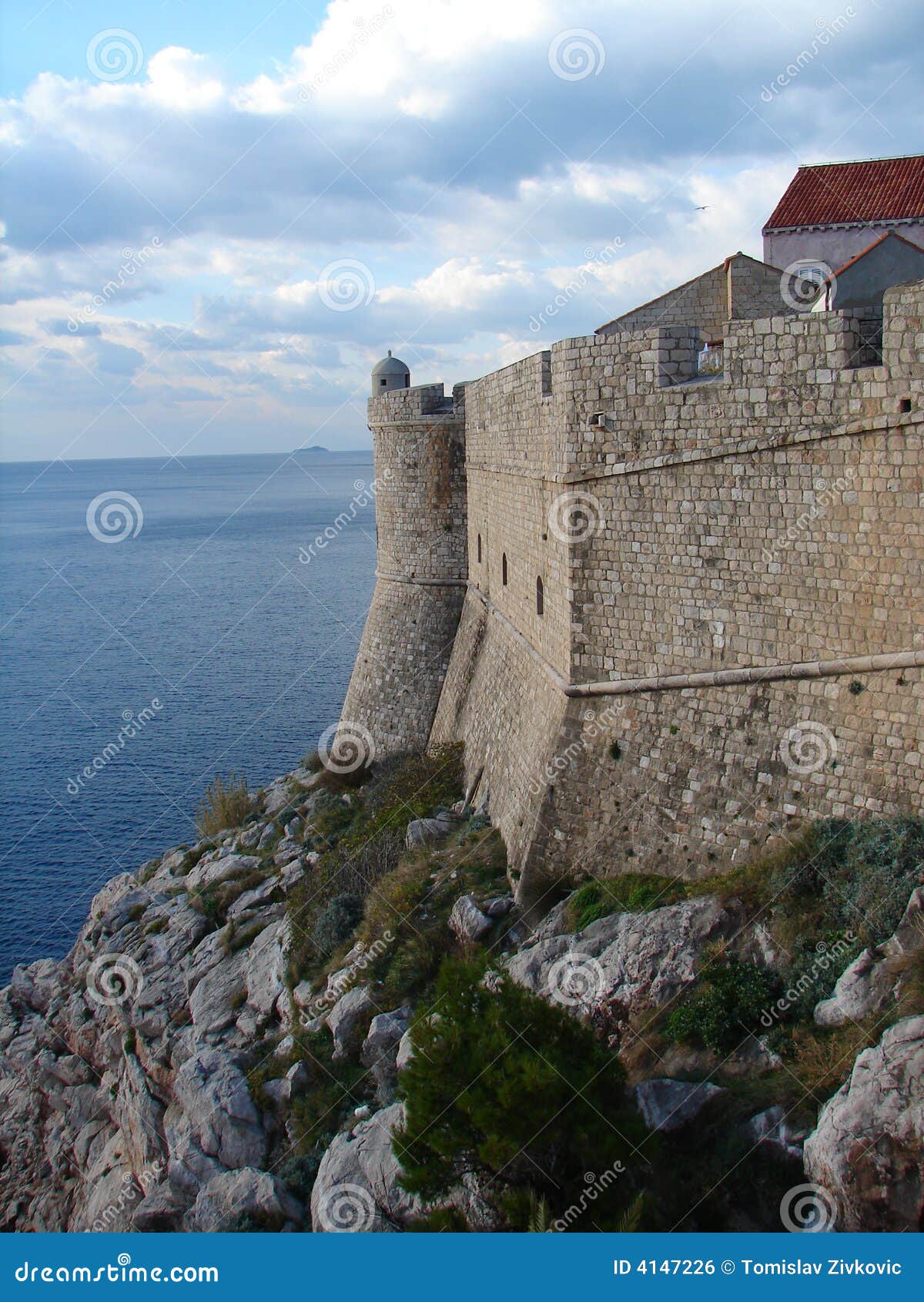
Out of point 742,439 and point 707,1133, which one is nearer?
point 707,1133

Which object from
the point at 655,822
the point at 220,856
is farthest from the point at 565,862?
the point at 220,856

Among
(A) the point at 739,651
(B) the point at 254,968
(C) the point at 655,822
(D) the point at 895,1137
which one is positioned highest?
(A) the point at 739,651

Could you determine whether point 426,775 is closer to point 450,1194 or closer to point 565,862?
point 565,862

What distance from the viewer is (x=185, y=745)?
110 feet

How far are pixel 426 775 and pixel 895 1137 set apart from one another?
12.1 metres

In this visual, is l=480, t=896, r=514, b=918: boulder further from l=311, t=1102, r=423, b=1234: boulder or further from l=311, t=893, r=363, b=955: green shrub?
l=311, t=893, r=363, b=955: green shrub
